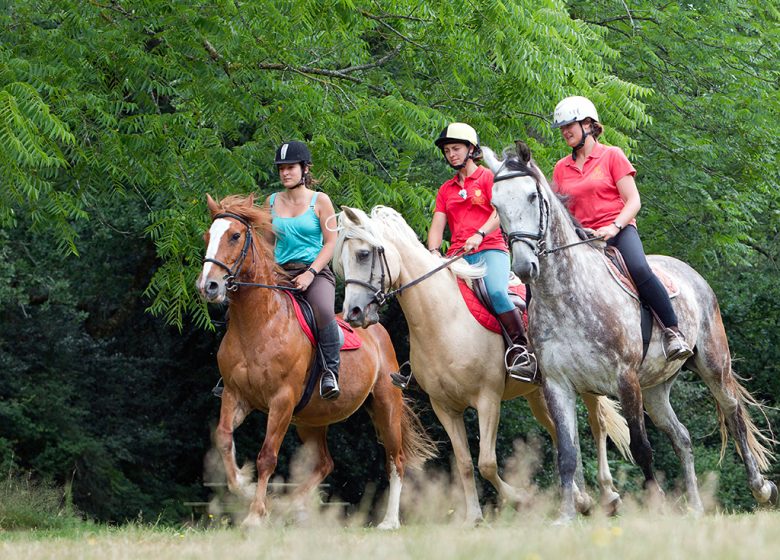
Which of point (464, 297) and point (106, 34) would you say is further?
point (106, 34)

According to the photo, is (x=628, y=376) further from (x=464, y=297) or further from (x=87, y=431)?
(x=87, y=431)

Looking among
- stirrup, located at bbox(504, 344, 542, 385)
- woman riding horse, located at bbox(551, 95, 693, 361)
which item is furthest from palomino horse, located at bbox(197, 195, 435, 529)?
woman riding horse, located at bbox(551, 95, 693, 361)

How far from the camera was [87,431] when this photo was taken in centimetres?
2195

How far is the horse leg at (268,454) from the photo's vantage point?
366 inches

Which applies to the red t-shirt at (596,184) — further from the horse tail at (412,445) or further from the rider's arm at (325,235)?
the horse tail at (412,445)

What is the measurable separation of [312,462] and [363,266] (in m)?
2.90

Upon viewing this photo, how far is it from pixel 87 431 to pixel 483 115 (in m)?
11.6

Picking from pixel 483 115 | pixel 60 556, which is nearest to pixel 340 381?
pixel 483 115

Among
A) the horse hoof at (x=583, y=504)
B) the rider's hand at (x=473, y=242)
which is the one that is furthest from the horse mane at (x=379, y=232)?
the horse hoof at (x=583, y=504)

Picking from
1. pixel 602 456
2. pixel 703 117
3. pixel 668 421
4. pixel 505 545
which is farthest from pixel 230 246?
pixel 703 117

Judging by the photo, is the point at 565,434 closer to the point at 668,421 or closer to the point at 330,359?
the point at 668,421

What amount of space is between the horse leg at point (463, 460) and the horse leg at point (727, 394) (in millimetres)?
2253

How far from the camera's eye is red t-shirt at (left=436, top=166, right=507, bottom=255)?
10.3 meters

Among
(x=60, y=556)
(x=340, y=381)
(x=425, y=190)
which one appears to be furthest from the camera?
(x=425, y=190)
